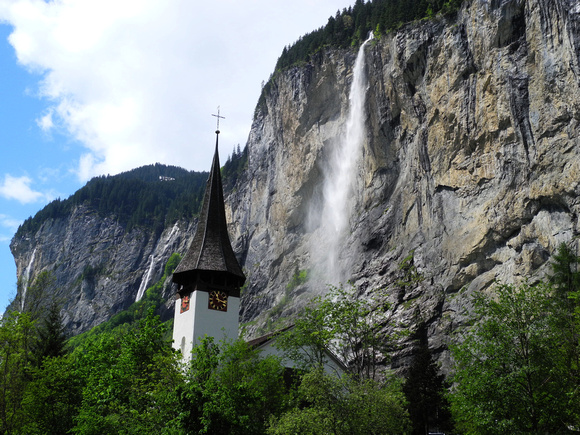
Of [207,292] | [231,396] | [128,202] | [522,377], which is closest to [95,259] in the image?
[128,202]

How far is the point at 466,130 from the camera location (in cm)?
5244

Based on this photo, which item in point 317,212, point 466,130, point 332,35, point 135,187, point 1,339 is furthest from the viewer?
point 135,187

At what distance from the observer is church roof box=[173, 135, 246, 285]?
34531 millimetres

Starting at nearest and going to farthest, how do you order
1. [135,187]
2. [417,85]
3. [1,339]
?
[1,339] < [417,85] < [135,187]

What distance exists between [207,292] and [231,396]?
495 inches

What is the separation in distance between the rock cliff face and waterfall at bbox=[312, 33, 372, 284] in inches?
22.9

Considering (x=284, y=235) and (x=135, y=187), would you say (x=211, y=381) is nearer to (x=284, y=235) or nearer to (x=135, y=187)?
(x=284, y=235)

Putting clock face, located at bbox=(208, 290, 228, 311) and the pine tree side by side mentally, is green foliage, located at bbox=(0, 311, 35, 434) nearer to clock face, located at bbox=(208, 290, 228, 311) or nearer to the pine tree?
clock face, located at bbox=(208, 290, 228, 311)

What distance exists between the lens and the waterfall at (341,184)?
72438mm

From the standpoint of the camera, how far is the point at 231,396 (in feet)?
70.3

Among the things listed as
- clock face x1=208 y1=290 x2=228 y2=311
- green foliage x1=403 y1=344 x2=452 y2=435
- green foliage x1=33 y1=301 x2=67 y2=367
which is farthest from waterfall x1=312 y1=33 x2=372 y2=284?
green foliage x1=33 y1=301 x2=67 y2=367

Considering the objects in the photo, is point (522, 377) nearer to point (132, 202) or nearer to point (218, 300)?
point (218, 300)

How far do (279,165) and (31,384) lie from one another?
217 feet

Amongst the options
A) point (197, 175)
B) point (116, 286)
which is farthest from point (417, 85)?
point (197, 175)
